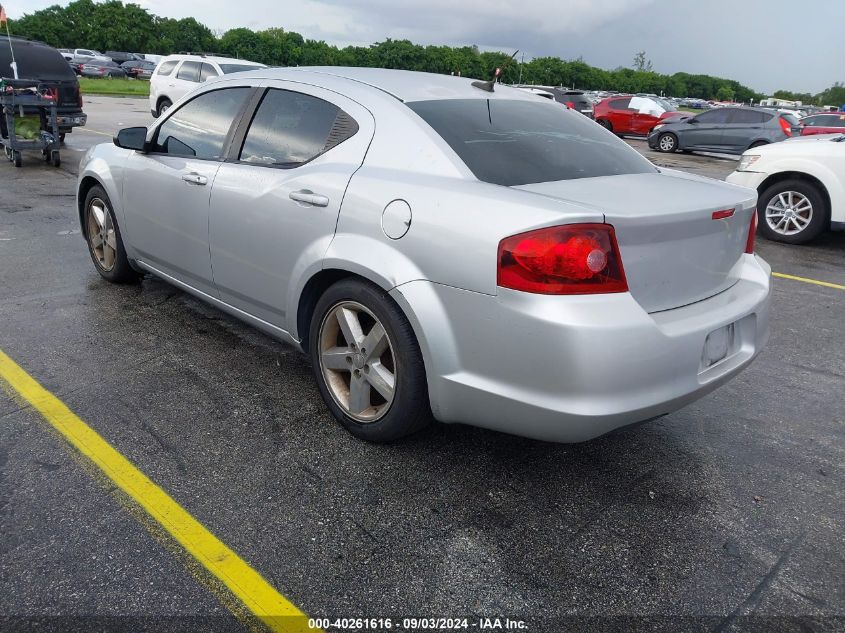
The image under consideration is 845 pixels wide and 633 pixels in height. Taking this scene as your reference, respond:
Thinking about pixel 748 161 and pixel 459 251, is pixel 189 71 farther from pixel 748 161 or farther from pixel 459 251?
pixel 459 251

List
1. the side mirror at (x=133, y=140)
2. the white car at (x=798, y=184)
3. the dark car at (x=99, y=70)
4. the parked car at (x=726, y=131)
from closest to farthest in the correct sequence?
the side mirror at (x=133, y=140) < the white car at (x=798, y=184) < the parked car at (x=726, y=131) < the dark car at (x=99, y=70)

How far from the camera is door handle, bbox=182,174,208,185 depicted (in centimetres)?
375

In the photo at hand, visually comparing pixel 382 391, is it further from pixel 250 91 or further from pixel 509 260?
pixel 250 91

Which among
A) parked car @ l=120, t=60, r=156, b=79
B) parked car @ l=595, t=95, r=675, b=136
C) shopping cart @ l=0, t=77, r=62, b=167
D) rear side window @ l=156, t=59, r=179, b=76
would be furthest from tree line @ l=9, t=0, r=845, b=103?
shopping cart @ l=0, t=77, r=62, b=167

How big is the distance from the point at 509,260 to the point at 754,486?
A: 5.09 ft

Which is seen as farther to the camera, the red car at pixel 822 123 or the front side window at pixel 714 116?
the front side window at pixel 714 116

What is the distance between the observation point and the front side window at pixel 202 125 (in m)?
3.82

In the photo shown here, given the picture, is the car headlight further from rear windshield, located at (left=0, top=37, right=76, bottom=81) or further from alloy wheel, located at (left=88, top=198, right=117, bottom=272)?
rear windshield, located at (left=0, top=37, right=76, bottom=81)

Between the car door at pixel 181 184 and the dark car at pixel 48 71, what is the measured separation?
8380 millimetres

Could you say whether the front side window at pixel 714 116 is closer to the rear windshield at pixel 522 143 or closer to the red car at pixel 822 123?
the red car at pixel 822 123

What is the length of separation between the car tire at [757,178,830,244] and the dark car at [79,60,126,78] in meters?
46.5

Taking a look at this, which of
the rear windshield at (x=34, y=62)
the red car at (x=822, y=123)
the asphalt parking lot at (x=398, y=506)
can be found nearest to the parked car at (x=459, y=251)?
the asphalt parking lot at (x=398, y=506)

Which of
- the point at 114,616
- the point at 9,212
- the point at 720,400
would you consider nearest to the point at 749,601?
the point at 720,400

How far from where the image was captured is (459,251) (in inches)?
99.4
